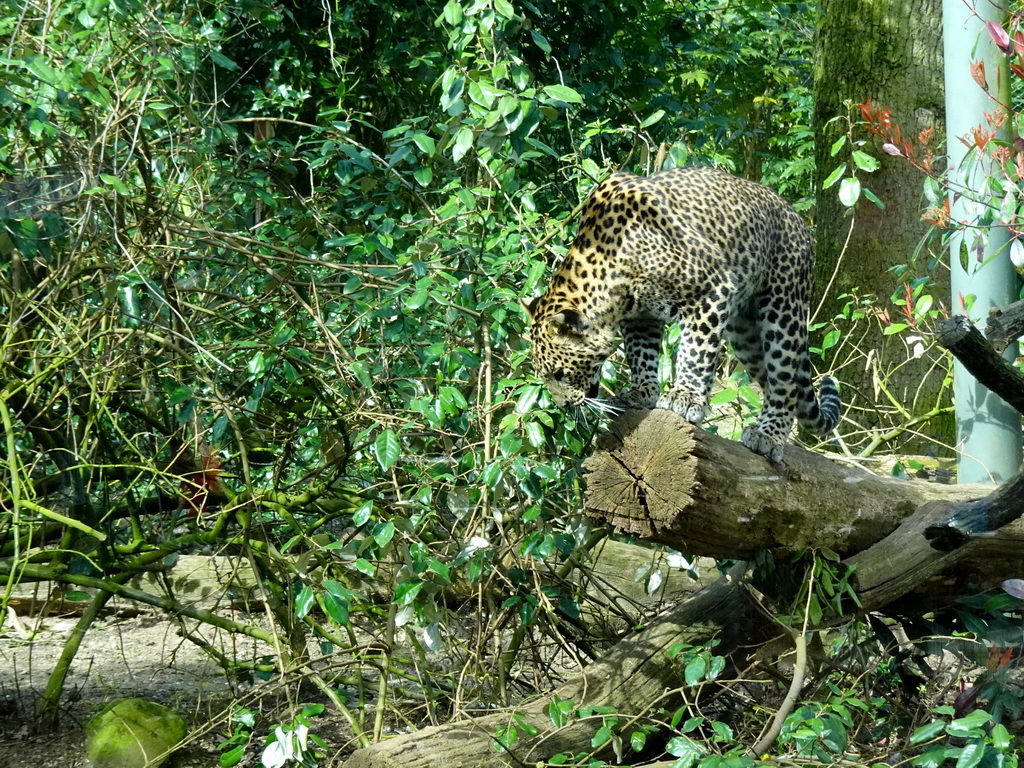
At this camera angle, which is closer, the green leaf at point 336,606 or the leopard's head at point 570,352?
the green leaf at point 336,606

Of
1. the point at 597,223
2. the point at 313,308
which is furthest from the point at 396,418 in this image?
the point at 597,223

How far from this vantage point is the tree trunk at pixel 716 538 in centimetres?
413

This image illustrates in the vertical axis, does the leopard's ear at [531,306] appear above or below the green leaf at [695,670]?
above

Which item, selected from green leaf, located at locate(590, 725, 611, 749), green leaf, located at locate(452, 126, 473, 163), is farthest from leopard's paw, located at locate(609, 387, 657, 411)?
green leaf, located at locate(590, 725, 611, 749)

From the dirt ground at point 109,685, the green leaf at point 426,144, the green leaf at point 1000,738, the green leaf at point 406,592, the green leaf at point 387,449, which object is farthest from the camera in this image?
the dirt ground at point 109,685

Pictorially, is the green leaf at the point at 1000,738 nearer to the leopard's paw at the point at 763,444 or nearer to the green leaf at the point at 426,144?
the leopard's paw at the point at 763,444

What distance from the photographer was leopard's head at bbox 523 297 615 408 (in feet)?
16.5

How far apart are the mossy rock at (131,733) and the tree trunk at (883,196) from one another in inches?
208

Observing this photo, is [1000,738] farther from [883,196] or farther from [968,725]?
[883,196]

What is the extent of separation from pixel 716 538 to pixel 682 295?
3.73 feet

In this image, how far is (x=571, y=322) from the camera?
5.00 meters

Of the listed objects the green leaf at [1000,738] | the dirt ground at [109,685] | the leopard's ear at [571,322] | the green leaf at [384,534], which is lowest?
the dirt ground at [109,685]

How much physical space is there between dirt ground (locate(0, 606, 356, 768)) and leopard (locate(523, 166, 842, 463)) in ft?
6.90

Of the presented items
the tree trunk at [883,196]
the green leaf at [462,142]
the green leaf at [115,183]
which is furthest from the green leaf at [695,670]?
the tree trunk at [883,196]
